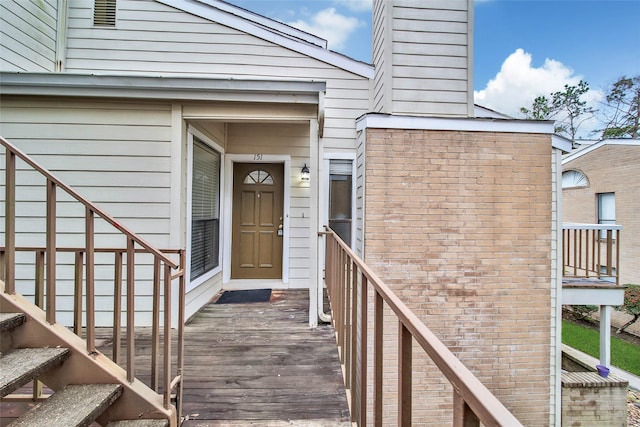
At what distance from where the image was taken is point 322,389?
207 cm

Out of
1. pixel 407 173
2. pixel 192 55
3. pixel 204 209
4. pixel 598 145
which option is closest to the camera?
pixel 407 173

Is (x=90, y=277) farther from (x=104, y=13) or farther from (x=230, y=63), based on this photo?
(x=104, y=13)

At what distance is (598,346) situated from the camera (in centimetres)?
786

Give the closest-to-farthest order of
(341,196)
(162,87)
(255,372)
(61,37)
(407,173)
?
(255,372), (162,87), (407,173), (61,37), (341,196)

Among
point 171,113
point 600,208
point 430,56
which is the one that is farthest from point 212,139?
point 600,208

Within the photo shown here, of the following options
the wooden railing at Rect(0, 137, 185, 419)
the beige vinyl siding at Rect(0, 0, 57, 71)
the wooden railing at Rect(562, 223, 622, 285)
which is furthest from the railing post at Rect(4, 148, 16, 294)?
the wooden railing at Rect(562, 223, 622, 285)

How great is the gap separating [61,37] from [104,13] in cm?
65

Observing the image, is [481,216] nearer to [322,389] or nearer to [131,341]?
[322,389]

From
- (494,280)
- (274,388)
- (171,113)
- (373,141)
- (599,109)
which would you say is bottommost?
(274,388)

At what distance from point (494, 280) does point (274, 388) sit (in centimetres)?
255

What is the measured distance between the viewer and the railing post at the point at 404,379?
0.85m

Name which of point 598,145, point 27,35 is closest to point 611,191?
point 598,145

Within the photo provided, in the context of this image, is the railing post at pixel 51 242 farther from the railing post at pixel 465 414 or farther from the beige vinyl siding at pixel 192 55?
the beige vinyl siding at pixel 192 55

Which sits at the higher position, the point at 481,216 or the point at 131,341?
the point at 481,216
